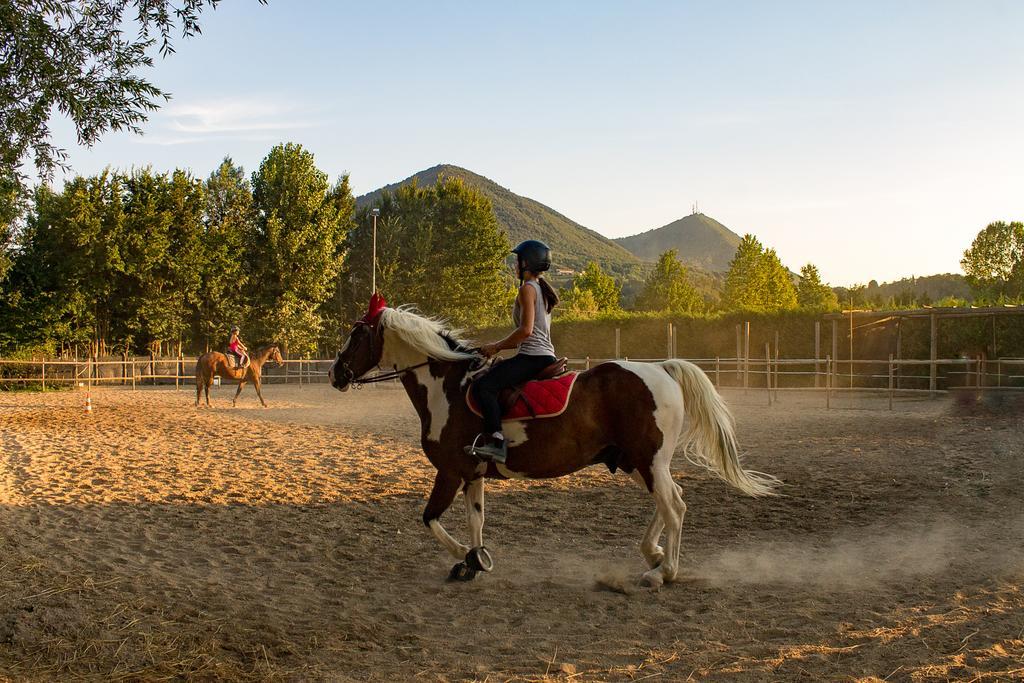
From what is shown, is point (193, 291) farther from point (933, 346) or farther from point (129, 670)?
point (129, 670)

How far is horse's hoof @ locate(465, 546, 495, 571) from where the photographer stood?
594 cm

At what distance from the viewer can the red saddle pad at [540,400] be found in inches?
233

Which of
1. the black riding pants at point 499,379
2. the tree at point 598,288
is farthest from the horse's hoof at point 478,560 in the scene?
the tree at point 598,288

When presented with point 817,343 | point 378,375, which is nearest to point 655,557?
point 378,375

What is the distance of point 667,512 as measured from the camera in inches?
227

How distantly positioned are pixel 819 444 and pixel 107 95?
448 inches

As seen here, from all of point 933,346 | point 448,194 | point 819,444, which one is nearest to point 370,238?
point 448,194

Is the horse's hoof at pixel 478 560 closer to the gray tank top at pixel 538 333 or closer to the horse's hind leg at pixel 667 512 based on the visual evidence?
the horse's hind leg at pixel 667 512

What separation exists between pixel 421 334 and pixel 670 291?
7045cm

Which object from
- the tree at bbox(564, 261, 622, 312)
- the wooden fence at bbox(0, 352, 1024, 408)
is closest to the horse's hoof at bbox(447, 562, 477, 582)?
the wooden fence at bbox(0, 352, 1024, 408)

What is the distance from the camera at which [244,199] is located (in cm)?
4153

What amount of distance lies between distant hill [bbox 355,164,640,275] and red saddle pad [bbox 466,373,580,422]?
14712 cm

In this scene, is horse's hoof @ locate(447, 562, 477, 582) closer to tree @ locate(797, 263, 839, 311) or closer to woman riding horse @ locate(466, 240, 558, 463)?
woman riding horse @ locate(466, 240, 558, 463)

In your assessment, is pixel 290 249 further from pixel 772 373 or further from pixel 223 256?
pixel 772 373
